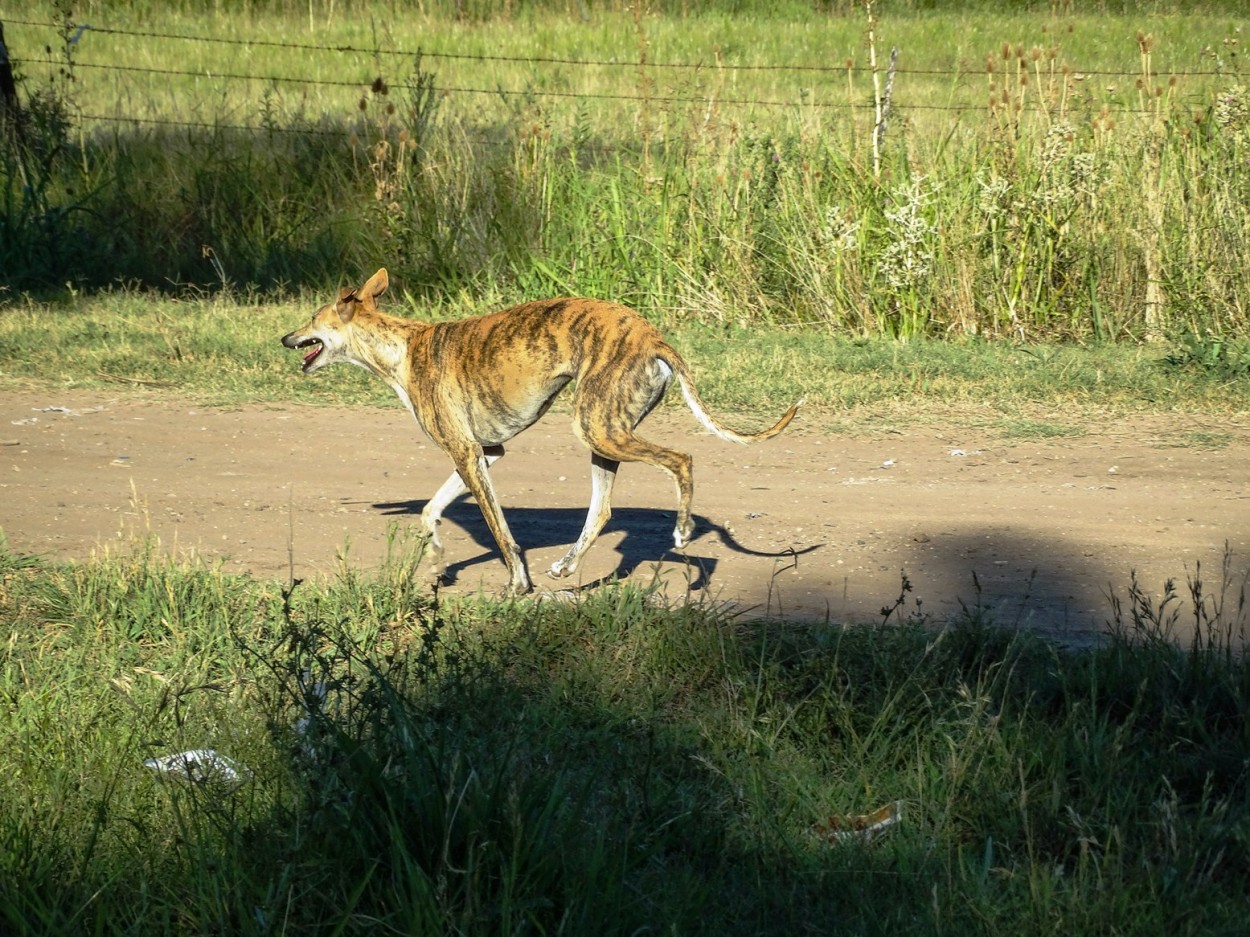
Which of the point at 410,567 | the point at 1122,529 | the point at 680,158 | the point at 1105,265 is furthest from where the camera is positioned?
the point at 680,158

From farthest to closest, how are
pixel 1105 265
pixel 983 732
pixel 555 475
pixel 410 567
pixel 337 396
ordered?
A: pixel 1105 265 → pixel 337 396 → pixel 555 475 → pixel 410 567 → pixel 983 732

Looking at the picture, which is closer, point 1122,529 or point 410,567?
point 410,567

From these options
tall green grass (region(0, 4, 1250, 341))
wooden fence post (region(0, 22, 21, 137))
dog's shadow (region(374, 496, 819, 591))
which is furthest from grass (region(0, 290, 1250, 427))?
wooden fence post (region(0, 22, 21, 137))

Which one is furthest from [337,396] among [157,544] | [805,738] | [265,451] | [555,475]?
[805,738]

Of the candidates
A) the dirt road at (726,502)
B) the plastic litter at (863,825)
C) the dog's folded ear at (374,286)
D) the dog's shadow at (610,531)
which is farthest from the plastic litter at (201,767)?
the dog's folded ear at (374,286)

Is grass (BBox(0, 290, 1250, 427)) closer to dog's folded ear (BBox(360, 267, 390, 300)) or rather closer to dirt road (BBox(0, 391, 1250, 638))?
dirt road (BBox(0, 391, 1250, 638))

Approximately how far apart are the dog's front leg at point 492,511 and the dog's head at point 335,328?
103cm

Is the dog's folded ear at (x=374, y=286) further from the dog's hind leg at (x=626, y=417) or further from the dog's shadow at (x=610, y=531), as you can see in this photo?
the dog's hind leg at (x=626, y=417)

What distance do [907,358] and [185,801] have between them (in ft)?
25.2

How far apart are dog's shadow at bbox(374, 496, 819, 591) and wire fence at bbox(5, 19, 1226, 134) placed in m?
5.86

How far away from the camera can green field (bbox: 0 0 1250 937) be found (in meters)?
3.88

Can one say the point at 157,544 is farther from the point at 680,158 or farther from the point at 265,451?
the point at 680,158

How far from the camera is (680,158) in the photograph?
1328 centimetres

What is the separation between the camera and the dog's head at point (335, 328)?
24.8 feet
